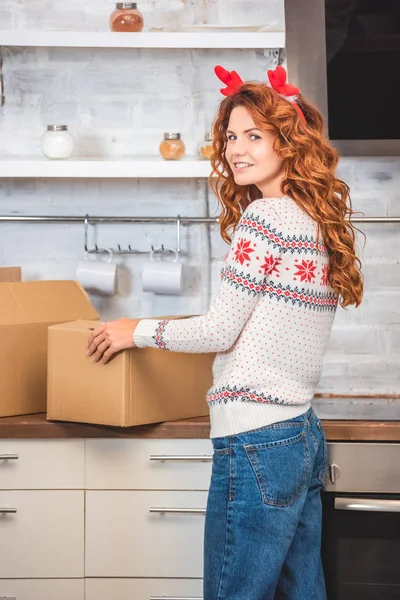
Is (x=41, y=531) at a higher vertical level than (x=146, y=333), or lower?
lower

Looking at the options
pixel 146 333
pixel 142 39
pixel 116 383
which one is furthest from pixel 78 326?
pixel 142 39

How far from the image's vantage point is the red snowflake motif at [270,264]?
1.43 metres

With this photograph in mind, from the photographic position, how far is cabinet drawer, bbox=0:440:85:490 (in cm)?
196

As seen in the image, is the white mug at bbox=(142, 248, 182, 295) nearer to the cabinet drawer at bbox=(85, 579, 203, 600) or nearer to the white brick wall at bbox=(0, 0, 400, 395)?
the white brick wall at bbox=(0, 0, 400, 395)

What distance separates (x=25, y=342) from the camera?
1.99 metres

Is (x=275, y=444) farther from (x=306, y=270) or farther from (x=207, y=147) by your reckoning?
(x=207, y=147)

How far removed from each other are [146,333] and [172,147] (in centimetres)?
90

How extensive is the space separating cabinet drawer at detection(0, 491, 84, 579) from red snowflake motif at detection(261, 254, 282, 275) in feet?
2.76

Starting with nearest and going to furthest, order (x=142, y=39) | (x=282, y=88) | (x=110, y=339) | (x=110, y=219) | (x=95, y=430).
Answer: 1. (x=282, y=88)
2. (x=110, y=339)
3. (x=95, y=430)
4. (x=142, y=39)
5. (x=110, y=219)

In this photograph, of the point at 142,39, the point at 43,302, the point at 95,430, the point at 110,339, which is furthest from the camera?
the point at 142,39

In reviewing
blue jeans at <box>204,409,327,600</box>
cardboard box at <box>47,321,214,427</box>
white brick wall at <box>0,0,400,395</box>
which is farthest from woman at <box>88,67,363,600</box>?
white brick wall at <box>0,0,400,395</box>

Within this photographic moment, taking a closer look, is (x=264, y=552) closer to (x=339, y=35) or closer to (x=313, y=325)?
(x=313, y=325)

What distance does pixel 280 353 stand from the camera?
1.47m

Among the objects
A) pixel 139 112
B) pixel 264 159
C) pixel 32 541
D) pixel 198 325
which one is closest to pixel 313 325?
pixel 198 325
